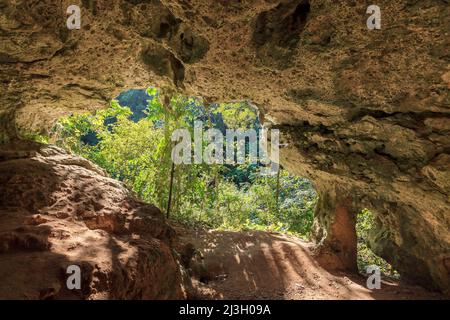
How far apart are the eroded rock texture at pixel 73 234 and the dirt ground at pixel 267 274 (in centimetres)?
106

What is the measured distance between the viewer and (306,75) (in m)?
4.25

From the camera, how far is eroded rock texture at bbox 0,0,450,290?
337 centimetres

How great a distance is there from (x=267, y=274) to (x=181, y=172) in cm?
421

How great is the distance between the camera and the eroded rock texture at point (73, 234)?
255 cm

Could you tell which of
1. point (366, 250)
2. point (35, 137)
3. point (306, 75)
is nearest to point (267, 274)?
point (306, 75)

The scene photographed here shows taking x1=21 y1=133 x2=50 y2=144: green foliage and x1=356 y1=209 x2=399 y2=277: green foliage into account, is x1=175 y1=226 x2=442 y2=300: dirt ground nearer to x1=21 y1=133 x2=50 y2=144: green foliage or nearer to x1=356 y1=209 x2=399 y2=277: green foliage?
x1=21 y1=133 x2=50 y2=144: green foliage

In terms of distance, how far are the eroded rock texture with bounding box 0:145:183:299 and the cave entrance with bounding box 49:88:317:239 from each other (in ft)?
9.46

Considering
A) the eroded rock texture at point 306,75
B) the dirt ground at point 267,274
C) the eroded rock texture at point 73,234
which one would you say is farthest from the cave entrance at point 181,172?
the eroded rock texture at point 73,234

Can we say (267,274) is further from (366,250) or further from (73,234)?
(366,250)

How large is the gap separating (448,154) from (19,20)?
542 centimetres

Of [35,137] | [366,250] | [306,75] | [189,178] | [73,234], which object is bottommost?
[366,250]

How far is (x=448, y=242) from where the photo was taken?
4836mm

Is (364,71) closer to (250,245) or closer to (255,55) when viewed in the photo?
(255,55)

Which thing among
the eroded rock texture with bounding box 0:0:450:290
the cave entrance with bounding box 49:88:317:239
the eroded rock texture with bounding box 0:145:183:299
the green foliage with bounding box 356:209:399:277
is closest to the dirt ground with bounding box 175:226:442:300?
the eroded rock texture with bounding box 0:0:450:290
